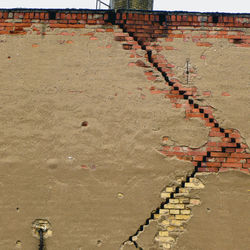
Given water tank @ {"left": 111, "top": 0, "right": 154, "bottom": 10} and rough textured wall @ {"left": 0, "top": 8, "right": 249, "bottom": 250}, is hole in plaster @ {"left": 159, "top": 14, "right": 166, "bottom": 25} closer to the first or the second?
rough textured wall @ {"left": 0, "top": 8, "right": 249, "bottom": 250}

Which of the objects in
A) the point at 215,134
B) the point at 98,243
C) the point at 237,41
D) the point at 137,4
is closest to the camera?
the point at 98,243

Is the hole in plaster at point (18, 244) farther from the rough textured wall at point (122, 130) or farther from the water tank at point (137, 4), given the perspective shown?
the water tank at point (137, 4)

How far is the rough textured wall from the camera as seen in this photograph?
105 inches

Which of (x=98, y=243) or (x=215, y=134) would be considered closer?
(x=98, y=243)

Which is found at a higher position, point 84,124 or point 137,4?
point 137,4

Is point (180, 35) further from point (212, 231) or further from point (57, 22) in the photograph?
point (212, 231)

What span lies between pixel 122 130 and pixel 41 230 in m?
1.41

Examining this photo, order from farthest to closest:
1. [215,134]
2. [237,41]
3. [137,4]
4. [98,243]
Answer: [137,4], [237,41], [215,134], [98,243]

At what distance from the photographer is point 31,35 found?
3.02 metres

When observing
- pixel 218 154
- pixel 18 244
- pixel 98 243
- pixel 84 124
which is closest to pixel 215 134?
pixel 218 154

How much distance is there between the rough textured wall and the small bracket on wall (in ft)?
0.21

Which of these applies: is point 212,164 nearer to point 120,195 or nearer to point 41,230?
point 120,195

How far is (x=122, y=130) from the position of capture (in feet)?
9.17

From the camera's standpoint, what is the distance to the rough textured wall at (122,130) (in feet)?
8.79
